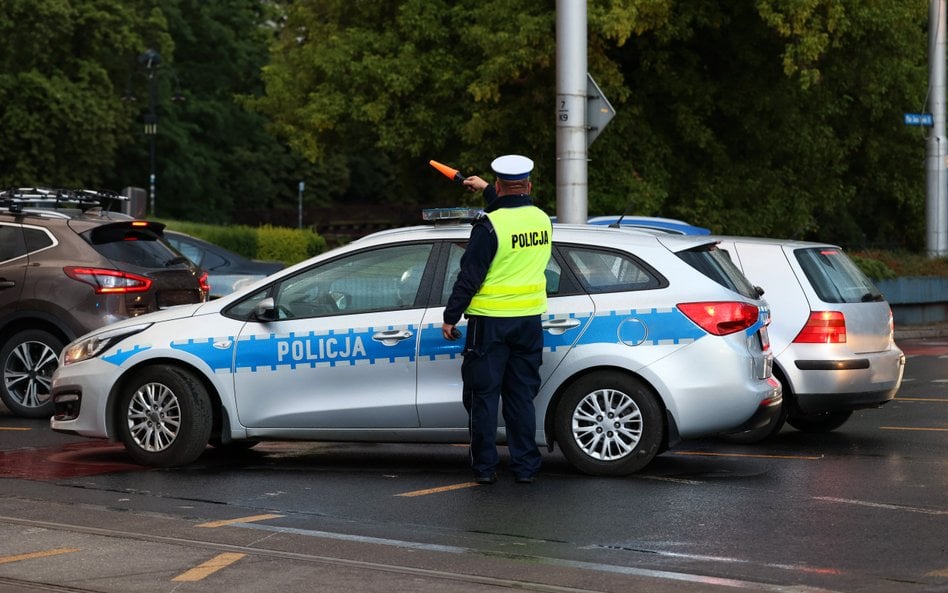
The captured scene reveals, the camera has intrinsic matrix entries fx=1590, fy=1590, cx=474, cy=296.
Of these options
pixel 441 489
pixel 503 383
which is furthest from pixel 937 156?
pixel 441 489

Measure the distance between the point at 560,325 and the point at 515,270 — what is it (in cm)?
60

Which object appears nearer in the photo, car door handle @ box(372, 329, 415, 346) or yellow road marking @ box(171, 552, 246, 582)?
yellow road marking @ box(171, 552, 246, 582)

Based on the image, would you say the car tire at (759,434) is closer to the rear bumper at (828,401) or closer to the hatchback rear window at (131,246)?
the rear bumper at (828,401)

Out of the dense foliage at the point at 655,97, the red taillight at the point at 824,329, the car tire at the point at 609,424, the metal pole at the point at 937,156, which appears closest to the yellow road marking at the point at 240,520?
the car tire at the point at 609,424

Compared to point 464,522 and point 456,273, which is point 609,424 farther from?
point 464,522

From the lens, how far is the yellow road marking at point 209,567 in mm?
6660

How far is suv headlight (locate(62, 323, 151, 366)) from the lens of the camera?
33.4ft

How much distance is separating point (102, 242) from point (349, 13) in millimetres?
18555

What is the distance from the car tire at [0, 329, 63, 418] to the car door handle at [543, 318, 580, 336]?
551 centimetres

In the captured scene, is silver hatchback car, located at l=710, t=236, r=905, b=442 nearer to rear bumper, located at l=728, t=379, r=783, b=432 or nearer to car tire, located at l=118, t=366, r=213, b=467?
rear bumper, located at l=728, t=379, r=783, b=432

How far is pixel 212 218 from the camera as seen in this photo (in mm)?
73062

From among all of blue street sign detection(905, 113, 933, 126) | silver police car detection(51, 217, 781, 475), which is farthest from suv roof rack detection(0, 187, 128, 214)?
blue street sign detection(905, 113, 933, 126)

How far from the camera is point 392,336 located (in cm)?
962

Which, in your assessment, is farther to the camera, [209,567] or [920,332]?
[920,332]
